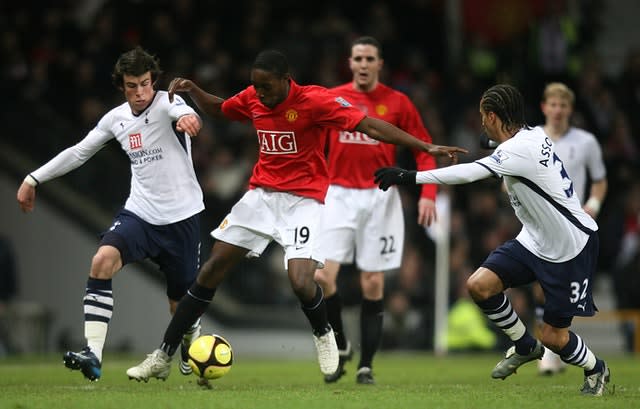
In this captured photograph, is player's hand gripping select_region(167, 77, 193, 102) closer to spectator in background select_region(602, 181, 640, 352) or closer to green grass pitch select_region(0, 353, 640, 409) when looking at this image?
green grass pitch select_region(0, 353, 640, 409)

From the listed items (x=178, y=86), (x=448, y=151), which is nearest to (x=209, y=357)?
(x=178, y=86)

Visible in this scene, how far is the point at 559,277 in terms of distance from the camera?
915 cm

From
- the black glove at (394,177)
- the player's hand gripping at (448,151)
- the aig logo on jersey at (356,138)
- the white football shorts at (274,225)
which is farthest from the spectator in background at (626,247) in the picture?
the black glove at (394,177)

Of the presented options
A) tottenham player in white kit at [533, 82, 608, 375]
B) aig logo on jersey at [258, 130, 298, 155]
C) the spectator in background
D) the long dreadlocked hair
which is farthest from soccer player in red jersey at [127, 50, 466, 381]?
the spectator in background

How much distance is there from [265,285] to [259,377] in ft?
23.3

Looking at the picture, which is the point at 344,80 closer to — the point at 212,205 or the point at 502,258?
the point at 212,205

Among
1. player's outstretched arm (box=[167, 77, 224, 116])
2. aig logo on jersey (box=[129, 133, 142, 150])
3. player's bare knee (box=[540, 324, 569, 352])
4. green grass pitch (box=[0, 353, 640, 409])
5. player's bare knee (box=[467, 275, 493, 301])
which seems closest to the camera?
green grass pitch (box=[0, 353, 640, 409])

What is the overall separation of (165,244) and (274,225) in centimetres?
97

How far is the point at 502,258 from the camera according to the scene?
9383mm

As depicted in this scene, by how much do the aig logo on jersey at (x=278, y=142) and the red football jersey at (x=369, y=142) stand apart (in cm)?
144

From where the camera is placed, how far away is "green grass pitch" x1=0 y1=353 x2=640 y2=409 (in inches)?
331

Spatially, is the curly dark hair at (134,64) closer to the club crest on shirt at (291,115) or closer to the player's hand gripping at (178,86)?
the player's hand gripping at (178,86)

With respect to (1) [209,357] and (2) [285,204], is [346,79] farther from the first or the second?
(1) [209,357]

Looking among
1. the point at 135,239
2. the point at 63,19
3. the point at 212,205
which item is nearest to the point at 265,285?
the point at 212,205
